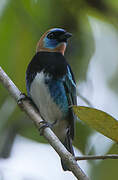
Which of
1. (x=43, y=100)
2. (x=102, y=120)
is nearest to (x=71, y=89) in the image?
(x=43, y=100)

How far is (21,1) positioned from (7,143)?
1312 mm

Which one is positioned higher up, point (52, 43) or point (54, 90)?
point (52, 43)

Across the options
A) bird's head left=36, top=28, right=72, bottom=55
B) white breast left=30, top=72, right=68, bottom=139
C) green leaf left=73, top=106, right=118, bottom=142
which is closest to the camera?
green leaf left=73, top=106, right=118, bottom=142

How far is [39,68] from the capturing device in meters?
3.28

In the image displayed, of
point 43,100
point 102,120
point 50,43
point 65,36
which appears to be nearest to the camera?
point 102,120

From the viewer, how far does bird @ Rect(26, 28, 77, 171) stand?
324 centimetres

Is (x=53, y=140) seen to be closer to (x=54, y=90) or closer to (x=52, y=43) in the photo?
(x=54, y=90)

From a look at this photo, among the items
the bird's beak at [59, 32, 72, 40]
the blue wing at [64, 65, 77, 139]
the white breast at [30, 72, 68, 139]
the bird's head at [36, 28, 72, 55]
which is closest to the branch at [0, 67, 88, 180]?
the white breast at [30, 72, 68, 139]

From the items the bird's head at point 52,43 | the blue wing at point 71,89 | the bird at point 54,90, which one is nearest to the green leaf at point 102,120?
the bird at point 54,90

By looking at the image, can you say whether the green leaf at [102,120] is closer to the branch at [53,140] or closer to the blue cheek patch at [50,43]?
the branch at [53,140]

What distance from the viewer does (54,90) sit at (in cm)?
329

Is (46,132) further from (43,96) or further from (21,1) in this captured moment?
(43,96)

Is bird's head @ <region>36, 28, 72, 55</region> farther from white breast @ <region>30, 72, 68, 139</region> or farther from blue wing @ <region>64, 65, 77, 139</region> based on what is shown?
white breast @ <region>30, 72, 68, 139</region>

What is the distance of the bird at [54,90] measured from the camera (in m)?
3.24
